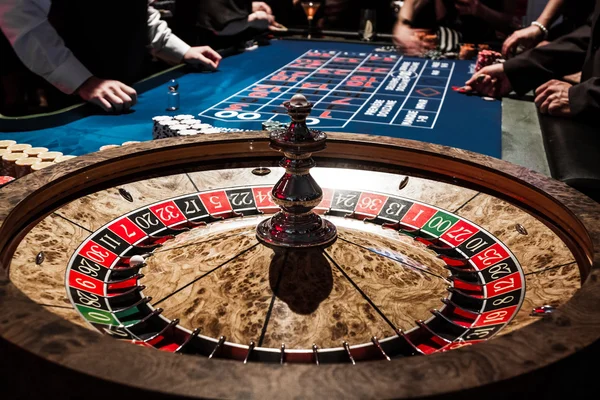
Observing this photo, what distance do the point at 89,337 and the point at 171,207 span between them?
78 centimetres

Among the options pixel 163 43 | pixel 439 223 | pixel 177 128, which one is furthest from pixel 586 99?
pixel 163 43

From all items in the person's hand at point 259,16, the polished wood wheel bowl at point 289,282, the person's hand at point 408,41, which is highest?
the polished wood wheel bowl at point 289,282

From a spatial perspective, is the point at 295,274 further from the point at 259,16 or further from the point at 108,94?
the point at 259,16

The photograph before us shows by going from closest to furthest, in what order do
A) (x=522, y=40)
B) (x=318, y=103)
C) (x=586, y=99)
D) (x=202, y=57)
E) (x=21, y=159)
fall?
(x=21, y=159) < (x=586, y=99) < (x=318, y=103) < (x=202, y=57) < (x=522, y=40)

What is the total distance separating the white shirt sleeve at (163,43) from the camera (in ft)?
16.8

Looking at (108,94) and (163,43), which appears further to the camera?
(163,43)

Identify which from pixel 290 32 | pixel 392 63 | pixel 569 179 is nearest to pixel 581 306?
pixel 569 179

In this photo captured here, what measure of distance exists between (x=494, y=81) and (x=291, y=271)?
3574 mm

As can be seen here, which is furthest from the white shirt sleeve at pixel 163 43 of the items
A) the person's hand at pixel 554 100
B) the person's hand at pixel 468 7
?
the person's hand at pixel 468 7

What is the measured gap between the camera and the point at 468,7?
7.19 metres

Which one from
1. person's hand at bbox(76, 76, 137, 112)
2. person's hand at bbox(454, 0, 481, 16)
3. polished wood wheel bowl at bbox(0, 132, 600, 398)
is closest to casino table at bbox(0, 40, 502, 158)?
person's hand at bbox(76, 76, 137, 112)

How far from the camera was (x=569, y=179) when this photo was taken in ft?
7.74

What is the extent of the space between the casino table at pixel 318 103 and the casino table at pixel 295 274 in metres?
1.55

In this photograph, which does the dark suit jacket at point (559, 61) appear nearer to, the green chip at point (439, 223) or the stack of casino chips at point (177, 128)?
the stack of casino chips at point (177, 128)
